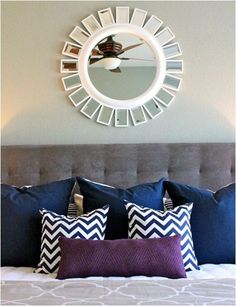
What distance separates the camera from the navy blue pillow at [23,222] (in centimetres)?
226

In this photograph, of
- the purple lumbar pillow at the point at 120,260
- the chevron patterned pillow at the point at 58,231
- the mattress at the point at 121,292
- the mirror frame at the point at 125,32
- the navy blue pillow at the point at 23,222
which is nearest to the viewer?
the mattress at the point at 121,292

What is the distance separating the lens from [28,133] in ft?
9.45

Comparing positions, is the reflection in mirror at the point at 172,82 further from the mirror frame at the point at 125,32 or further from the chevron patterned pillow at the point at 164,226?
the chevron patterned pillow at the point at 164,226

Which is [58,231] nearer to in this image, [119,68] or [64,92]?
[64,92]

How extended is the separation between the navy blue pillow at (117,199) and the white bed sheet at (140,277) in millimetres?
420

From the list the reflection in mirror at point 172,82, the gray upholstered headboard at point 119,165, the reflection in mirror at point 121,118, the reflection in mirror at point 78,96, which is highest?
the reflection in mirror at point 172,82

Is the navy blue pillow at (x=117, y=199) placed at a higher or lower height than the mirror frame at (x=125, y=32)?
lower

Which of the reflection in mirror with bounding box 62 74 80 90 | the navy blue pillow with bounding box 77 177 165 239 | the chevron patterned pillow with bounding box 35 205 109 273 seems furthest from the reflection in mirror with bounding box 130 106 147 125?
the chevron patterned pillow with bounding box 35 205 109 273

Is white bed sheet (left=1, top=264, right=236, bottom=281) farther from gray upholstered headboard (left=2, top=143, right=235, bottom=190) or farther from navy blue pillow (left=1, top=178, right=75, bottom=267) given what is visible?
gray upholstered headboard (left=2, top=143, right=235, bottom=190)

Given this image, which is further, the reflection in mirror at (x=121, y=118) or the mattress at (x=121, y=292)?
the reflection in mirror at (x=121, y=118)

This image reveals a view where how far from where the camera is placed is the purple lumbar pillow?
1936mm

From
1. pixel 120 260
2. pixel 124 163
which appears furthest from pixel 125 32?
pixel 120 260

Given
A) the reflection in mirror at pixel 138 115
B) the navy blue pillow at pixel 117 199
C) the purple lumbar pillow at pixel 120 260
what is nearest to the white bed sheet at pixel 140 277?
the purple lumbar pillow at pixel 120 260

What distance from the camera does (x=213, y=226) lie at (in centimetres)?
228
